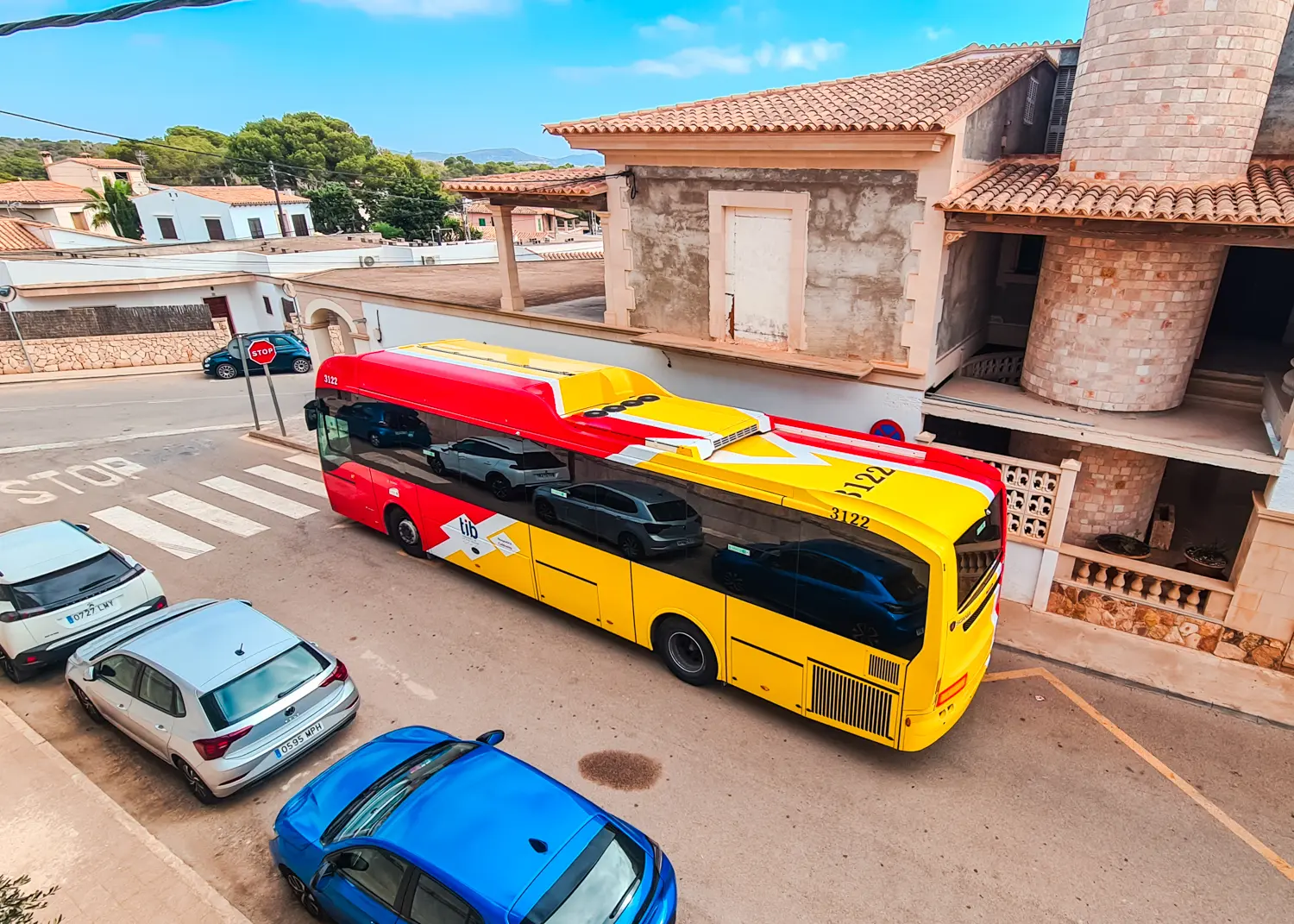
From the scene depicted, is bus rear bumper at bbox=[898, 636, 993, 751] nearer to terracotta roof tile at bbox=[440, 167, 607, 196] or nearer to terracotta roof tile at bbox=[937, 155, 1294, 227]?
terracotta roof tile at bbox=[937, 155, 1294, 227]

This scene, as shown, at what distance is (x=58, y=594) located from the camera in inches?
351

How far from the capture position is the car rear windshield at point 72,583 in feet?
28.8

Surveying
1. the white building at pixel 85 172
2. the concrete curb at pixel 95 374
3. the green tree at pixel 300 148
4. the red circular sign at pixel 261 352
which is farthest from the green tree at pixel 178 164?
the red circular sign at pixel 261 352

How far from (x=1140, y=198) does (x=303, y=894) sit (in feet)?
40.0

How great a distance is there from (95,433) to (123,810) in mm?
17085

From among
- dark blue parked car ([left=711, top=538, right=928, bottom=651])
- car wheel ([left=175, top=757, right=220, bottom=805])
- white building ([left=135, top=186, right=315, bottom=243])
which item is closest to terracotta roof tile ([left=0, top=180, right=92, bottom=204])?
white building ([left=135, top=186, right=315, bottom=243])

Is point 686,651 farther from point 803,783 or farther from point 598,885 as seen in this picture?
point 598,885

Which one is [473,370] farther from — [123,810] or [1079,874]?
[1079,874]

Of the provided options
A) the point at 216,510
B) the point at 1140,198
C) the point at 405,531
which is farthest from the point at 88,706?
the point at 1140,198

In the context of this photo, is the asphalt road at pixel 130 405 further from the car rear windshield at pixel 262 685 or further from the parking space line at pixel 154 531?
the car rear windshield at pixel 262 685

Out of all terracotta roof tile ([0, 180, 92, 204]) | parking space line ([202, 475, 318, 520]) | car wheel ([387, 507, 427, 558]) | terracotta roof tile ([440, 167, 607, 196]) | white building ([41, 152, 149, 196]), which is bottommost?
parking space line ([202, 475, 318, 520])

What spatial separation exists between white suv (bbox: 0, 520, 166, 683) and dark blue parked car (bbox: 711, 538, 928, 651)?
8.18 meters

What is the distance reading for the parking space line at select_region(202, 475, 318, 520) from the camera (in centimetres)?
1414

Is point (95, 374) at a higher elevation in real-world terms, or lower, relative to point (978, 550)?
lower
